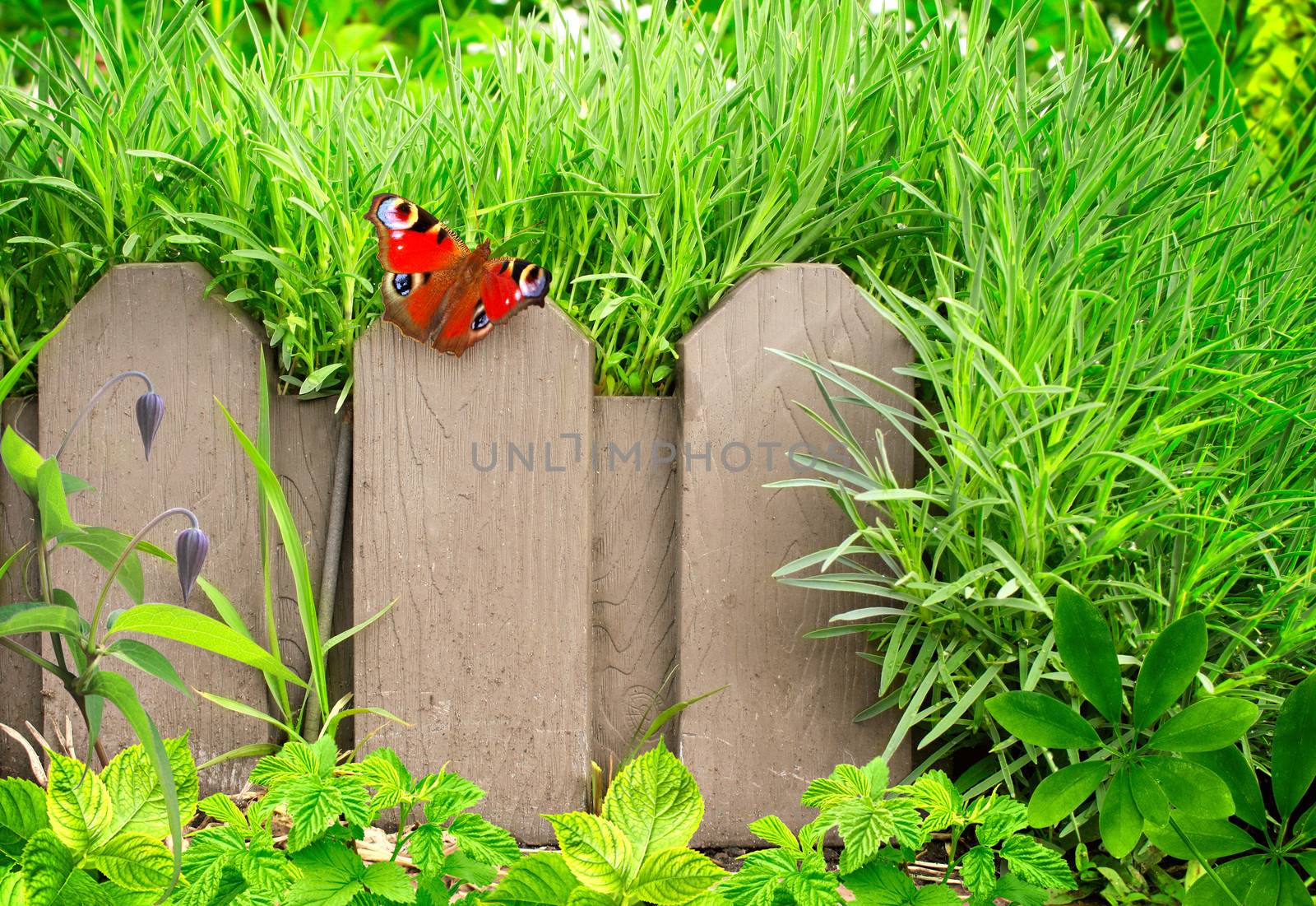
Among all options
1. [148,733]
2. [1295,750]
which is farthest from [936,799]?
[148,733]

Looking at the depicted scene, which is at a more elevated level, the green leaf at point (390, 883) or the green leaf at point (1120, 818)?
the green leaf at point (1120, 818)

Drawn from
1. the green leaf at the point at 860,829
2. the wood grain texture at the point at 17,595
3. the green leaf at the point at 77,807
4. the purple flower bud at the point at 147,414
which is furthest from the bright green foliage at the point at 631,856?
the wood grain texture at the point at 17,595

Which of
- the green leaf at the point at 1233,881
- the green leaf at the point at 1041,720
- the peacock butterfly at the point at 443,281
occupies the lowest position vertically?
the green leaf at the point at 1233,881

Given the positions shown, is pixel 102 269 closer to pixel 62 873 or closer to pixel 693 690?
pixel 62 873

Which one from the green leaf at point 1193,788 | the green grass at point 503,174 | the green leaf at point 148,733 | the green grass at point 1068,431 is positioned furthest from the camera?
the green grass at point 503,174

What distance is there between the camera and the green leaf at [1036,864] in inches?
44.5

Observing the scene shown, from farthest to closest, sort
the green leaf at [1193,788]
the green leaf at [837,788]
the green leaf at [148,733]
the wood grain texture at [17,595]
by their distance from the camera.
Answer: the wood grain texture at [17,595] → the green leaf at [837,788] → the green leaf at [1193,788] → the green leaf at [148,733]

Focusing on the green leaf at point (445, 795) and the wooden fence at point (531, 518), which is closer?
the green leaf at point (445, 795)

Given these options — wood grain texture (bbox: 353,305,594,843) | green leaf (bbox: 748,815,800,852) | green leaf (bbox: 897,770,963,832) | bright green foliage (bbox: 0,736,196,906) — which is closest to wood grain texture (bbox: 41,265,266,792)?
wood grain texture (bbox: 353,305,594,843)

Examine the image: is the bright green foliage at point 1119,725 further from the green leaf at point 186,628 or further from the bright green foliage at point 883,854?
the green leaf at point 186,628

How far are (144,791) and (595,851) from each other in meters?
0.55

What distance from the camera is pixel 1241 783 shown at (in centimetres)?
117

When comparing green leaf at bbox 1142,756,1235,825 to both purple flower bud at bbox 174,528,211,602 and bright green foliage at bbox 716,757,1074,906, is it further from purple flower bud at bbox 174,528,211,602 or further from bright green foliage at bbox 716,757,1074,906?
purple flower bud at bbox 174,528,211,602

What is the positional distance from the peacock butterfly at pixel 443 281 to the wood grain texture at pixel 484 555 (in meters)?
0.06
